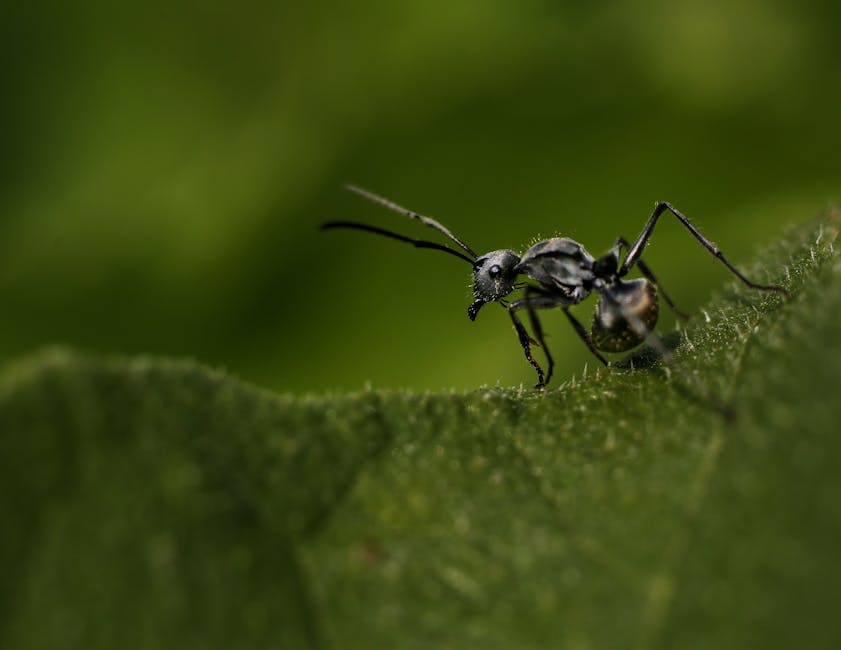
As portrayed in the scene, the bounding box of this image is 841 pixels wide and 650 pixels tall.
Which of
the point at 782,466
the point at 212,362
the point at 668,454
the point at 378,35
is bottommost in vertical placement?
the point at 212,362

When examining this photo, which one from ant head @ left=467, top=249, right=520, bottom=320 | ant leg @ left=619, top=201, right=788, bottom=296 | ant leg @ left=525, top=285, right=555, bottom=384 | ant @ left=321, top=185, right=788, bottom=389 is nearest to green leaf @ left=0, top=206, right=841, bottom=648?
ant @ left=321, top=185, right=788, bottom=389

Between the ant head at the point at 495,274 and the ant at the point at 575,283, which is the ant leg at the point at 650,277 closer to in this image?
the ant at the point at 575,283

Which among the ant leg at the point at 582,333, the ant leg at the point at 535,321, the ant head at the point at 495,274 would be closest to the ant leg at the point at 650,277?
the ant leg at the point at 582,333

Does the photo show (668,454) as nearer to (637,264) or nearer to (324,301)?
(637,264)

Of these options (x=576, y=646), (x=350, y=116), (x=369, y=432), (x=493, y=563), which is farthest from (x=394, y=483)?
(x=350, y=116)

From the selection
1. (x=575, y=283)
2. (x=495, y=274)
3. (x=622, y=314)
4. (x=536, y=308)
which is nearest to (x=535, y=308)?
(x=536, y=308)

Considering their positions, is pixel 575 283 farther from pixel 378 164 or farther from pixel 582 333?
pixel 378 164
